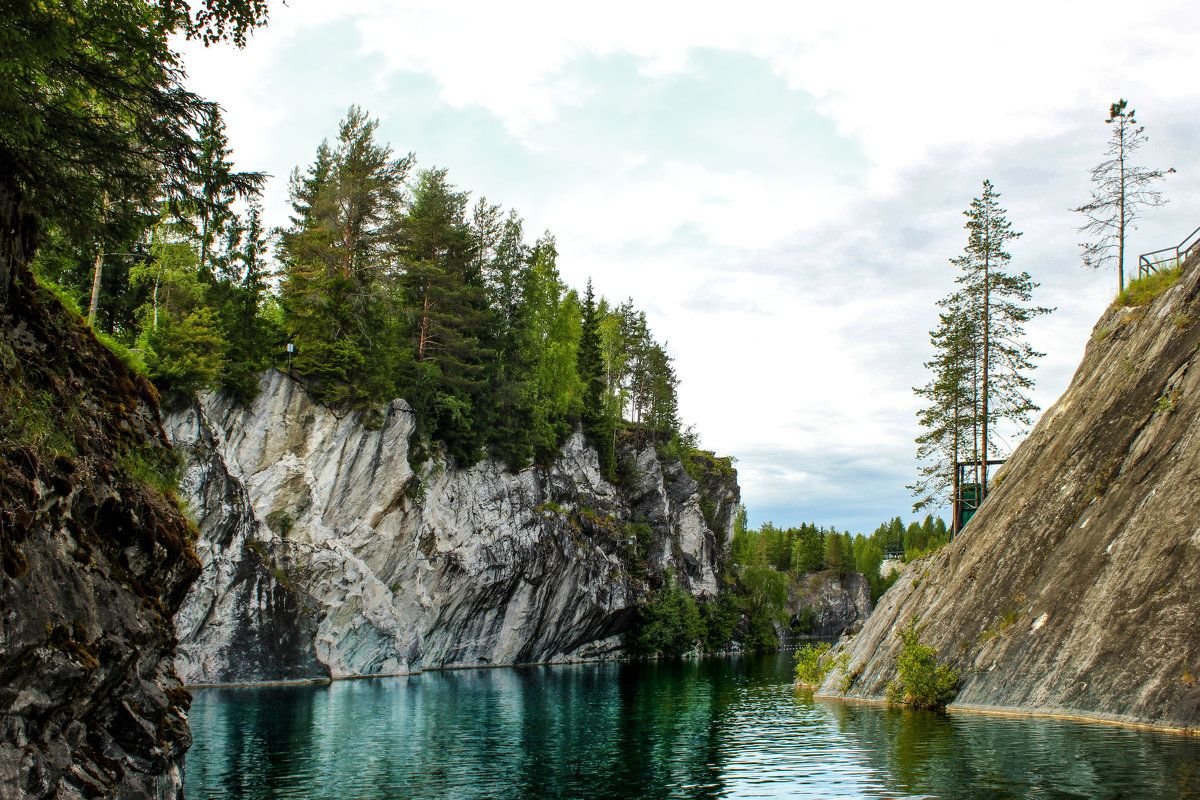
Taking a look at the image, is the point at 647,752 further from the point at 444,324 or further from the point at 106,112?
the point at 444,324

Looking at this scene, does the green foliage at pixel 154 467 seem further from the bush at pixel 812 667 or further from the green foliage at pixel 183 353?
the bush at pixel 812 667

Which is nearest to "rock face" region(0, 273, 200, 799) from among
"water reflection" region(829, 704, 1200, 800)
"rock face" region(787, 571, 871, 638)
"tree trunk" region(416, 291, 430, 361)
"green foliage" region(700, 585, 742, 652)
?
"water reflection" region(829, 704, 1200, 800)

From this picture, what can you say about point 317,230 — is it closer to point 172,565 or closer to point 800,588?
point 172,565

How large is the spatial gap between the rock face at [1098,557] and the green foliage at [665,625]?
49789 millimetres

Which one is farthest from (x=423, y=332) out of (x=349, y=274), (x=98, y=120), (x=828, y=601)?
(x=828, y=601)

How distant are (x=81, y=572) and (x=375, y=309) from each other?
4658 centimetres

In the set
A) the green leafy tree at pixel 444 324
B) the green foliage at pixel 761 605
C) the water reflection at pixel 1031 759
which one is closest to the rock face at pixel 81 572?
the water reflection at pixel 1031 759

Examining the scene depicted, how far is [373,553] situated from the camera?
6075 cm

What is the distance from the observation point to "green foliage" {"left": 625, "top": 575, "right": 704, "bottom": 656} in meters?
89.6

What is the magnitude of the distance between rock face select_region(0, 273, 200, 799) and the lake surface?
6.66 metres

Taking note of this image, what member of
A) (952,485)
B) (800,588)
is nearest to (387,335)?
(952,485)

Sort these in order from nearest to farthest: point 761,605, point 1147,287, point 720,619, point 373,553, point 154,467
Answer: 1. point 154,467
2. point 1147,287
3. point 373,553
4. point 720,619
5. point 761,605

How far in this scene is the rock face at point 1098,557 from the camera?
26.3 metres

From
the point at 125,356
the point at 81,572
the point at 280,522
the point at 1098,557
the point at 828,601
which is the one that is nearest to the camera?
the point at 81,572
